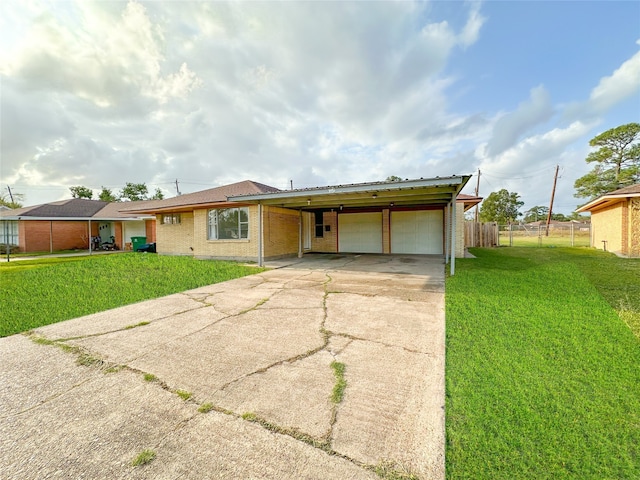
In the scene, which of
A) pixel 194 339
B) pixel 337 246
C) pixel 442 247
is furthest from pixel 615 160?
pixel 194 339

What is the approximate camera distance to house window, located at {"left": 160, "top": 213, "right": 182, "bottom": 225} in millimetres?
15053

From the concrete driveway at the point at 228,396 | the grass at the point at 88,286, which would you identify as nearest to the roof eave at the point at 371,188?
the grass at the point at 88,286

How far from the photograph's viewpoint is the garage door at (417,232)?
13.5 meters

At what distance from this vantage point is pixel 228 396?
2406 millimetres

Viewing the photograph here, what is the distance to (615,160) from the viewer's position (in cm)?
2628

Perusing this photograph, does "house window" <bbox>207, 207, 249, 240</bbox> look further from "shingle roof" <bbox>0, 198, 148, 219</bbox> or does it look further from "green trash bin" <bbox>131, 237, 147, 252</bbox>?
"shingle roof" <bbox>0, 198, 148, 219</bbox>

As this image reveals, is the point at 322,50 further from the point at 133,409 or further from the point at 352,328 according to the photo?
the point at 133,409

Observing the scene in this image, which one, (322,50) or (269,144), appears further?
(269,144)

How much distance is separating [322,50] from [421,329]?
11412 mm

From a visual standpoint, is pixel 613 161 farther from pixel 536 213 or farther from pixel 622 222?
pixel 536 213

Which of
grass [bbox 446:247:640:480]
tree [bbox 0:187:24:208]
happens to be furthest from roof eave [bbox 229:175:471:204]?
tree [bbox 0:187:24:208]

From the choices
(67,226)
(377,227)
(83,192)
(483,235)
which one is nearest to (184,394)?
(377,227)

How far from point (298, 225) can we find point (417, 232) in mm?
6283

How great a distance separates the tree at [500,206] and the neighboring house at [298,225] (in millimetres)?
33178
